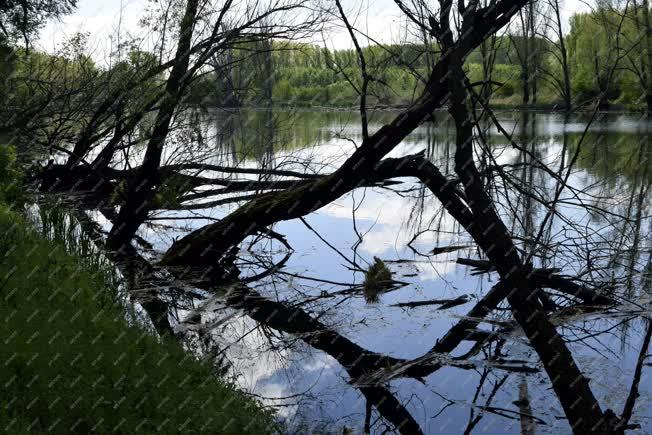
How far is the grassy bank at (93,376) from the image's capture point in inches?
161

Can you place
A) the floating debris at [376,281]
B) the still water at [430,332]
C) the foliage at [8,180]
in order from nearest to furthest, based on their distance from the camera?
the still water at [430,332]
the floating debris at [376,281]
the foliage at [8,180]

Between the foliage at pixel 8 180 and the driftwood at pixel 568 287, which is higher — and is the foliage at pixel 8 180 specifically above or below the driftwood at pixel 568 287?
below

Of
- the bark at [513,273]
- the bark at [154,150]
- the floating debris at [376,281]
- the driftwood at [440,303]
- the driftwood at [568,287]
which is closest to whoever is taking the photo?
the bark at [513,273]

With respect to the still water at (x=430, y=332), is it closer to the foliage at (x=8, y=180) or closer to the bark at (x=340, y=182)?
the bark at (x=340, y=182)

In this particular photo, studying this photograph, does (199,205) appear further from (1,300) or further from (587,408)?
(587,408)

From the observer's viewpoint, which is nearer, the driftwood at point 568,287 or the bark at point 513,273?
the bark at point 513,273

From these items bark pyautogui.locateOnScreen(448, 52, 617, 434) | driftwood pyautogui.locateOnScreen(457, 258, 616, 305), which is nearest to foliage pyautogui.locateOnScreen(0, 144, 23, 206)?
driftwood pyautogui.locateOnScreen(457, 258, 616, 305)

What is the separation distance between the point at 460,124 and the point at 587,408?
81.3 inches

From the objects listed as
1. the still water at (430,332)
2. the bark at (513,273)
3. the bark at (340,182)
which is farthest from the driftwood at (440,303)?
the bark at (513,273)

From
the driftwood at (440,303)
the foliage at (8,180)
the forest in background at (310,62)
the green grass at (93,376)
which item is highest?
the forest in background at (310,62)

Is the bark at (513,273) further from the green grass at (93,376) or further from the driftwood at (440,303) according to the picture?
the driftwood at (440,303)

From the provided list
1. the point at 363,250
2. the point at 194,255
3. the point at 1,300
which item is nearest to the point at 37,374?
the point at 1,300

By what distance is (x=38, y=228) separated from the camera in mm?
9828

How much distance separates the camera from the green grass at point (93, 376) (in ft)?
13.5
